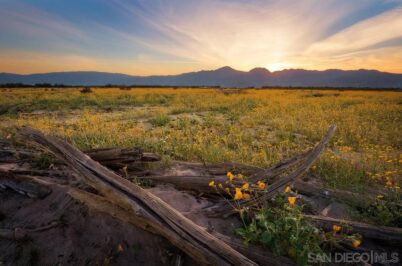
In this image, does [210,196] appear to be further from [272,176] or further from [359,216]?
[359,216]

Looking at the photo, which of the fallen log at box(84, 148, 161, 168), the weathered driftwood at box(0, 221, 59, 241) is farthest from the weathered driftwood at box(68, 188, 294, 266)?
the fallen log at box(84, 148, 161, 168)

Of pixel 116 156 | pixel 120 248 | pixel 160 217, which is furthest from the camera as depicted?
pixel 116 156

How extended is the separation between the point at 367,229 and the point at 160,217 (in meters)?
2.02

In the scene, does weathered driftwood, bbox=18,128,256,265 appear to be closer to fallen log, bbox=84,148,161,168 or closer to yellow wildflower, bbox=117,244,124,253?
yellow wildflower, bbox=117,244,124,253

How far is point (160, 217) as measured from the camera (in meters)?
2.22

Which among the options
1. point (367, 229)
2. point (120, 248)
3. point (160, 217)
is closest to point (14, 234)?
point (120, 248)

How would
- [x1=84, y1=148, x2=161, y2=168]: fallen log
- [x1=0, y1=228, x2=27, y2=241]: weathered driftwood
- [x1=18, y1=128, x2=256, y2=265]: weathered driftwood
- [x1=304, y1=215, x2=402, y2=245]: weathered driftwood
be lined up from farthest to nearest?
1. [x1=84, y1=148, x2=161, y2=168]: fallen log
2. [x1=0, y1=228, x2=27, y2=241]: weathered driftwood
3. [x1=304, y1=215, x2=402, y2=245]: weathered driftwood
4. [x1=18, y1=128, x2=256, y2=265]: weathered driftwood

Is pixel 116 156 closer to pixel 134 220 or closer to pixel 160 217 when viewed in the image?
pixel 134 220

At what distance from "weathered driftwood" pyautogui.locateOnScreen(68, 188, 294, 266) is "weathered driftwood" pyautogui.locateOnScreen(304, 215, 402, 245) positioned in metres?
0.63

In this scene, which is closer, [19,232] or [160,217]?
[160,217]

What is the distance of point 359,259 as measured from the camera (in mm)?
2145

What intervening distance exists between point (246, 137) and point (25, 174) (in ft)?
16.1

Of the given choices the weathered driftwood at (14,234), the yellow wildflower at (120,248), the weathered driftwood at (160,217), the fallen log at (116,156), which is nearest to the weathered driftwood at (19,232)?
the weathered driftwood at (14,234)

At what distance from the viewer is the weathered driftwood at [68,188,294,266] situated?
202 cm
